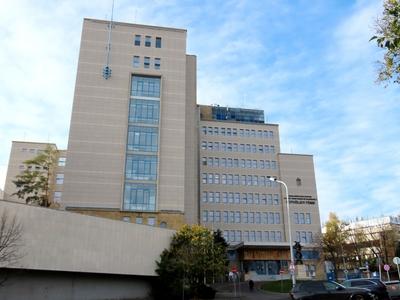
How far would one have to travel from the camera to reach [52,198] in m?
89.3

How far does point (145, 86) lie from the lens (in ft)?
221

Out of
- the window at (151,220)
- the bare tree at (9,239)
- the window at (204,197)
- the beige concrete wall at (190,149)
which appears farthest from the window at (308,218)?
the bare tree at (9,239)

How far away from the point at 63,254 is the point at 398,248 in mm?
59852

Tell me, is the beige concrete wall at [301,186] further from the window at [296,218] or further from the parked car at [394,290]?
the parked car at [394,290]

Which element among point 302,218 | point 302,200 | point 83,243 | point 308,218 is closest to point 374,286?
point 83,243

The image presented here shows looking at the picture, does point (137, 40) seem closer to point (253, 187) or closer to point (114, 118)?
point (114, 118)

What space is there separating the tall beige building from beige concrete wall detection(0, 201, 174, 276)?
1713 cm

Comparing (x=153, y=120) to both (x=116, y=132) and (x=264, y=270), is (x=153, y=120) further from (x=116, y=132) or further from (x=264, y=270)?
(x=264, y=270)

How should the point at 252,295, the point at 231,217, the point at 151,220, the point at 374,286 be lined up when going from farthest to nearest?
the point at 231,217
the point at 151,220
the point at 252,295
the point at 374,286

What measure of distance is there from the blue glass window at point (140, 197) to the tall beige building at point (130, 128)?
0.15 metres

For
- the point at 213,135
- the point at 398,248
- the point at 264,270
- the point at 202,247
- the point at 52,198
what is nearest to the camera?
the point at 202,247

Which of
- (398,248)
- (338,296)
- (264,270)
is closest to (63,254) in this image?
(338,296)

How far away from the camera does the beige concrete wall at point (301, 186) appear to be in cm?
9262

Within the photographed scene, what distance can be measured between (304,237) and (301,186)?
12.4 metres
